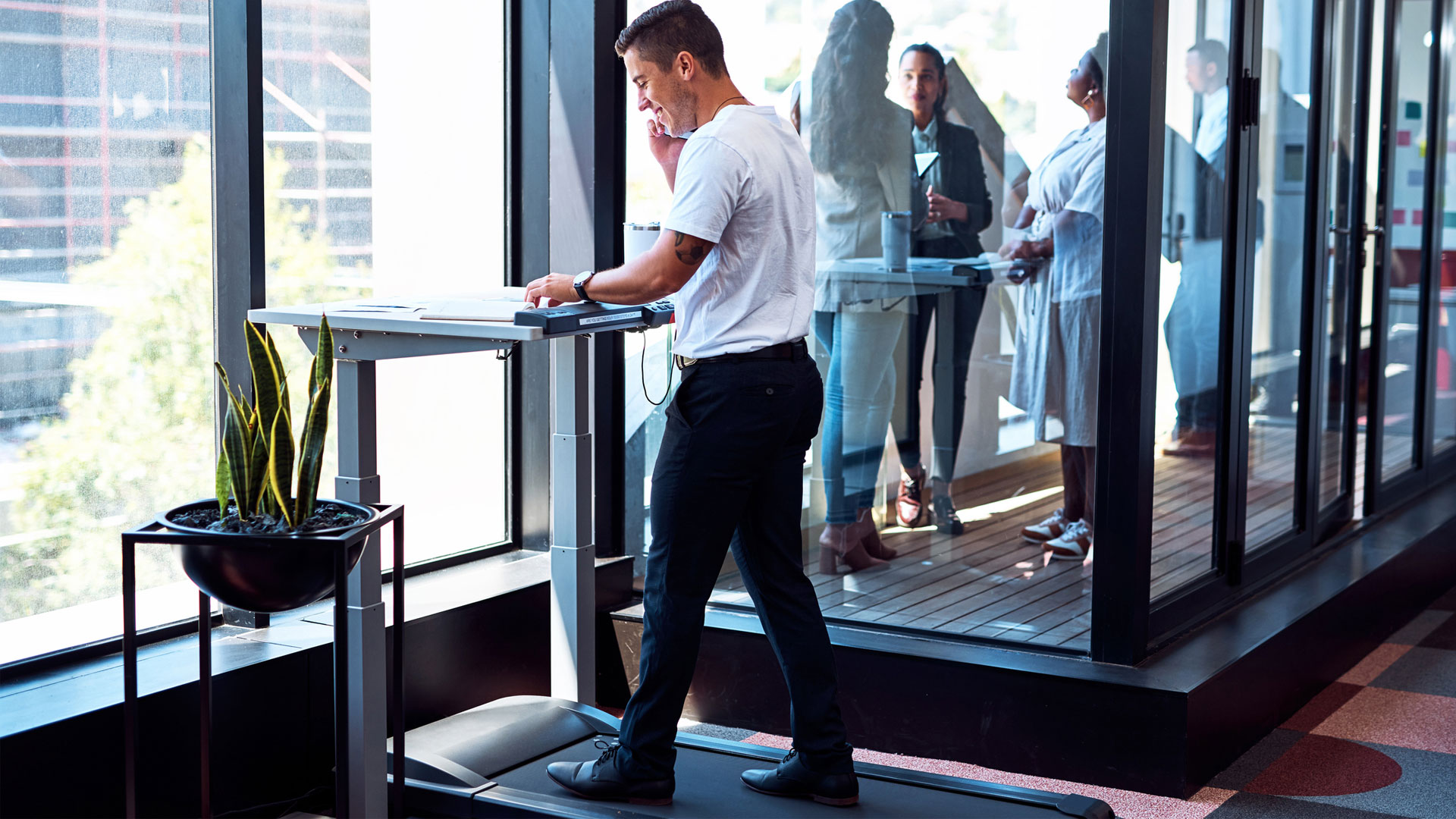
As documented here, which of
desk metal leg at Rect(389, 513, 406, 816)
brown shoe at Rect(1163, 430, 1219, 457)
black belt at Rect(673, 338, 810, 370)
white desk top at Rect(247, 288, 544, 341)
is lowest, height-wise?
desk metal leg at Rect(389, 513, 406, 816)

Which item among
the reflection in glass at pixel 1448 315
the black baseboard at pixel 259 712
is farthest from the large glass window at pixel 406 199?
the reflection in glass at pixel 1448 315

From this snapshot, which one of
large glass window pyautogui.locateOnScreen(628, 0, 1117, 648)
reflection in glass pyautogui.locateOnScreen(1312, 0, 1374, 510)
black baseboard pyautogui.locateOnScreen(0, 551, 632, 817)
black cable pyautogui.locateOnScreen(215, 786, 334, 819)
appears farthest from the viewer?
reflection in glass pyautogui.locateOnScreen(1312, 0, 1374, 510)

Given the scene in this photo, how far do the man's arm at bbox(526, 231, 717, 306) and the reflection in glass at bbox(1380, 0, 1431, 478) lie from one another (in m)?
3.87

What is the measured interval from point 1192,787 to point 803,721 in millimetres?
946

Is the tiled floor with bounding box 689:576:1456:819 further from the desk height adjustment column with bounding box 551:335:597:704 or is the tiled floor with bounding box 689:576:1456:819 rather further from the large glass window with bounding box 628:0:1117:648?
the desk height adjustment column with bounding box 551:335:597:704

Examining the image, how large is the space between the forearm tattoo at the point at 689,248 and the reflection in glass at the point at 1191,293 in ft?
4.29

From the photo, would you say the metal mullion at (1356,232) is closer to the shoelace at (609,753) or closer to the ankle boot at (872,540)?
the ankle boot at (872,540)

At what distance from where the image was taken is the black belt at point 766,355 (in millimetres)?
2695

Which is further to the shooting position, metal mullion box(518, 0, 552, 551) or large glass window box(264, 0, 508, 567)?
metal mullion box(518, 0, 552, 551)

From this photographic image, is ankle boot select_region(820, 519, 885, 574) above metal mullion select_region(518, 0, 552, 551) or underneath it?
underneath

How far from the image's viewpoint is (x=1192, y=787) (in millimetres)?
3182

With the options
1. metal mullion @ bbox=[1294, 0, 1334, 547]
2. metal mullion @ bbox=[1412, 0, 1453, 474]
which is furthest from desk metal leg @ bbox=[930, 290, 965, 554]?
metal mullion @ bbox=[1412, 0, 1453, 474]

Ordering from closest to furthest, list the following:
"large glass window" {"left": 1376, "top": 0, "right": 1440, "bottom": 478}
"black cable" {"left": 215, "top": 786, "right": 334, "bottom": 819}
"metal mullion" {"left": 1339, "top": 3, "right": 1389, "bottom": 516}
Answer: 1. "black cable" {"left": 215, "top": 786, "right": 334, "bottom": 819}
2. "metal mullion" {"left": 1339, "top": 3, "right": 1389, "bottom": 516}
3. "large glass window" {"left": 1376, "top": 0, "right": 1440, "bottom": 478}

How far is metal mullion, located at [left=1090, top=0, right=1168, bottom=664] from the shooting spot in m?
3.21
